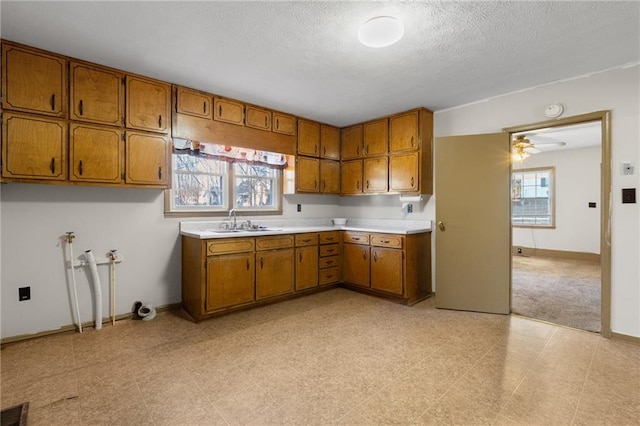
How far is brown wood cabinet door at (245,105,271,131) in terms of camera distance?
3.91 m

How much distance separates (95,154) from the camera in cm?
286

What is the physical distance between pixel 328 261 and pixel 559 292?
3.22 meters

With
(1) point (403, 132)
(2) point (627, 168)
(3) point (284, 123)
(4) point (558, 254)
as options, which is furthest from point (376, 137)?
(4) point (558, 254)

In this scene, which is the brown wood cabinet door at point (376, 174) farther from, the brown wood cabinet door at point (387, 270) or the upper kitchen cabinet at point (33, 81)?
the upper kitchen cabinet at point (33, 81)

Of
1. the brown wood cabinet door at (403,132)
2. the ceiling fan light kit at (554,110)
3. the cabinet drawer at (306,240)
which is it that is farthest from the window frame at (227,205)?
the ceiling fan light kit at (554,110)

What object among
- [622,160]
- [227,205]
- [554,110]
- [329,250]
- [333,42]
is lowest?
[329,250]

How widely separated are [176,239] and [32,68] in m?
1.97

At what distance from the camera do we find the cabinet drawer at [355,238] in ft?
14.0

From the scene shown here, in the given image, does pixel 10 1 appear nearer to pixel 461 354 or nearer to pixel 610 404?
pixel 461 354

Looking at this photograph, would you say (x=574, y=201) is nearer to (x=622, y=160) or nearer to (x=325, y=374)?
(x=622, y=160)

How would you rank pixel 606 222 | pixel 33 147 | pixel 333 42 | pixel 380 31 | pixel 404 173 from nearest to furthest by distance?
pixel 380 31
pixel 333 42
pixel 33 147
pixel 606 222
pixel 404 173

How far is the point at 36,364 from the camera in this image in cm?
235

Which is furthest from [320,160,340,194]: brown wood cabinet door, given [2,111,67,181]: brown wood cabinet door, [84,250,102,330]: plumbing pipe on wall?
[2,111,67,181]: brown wood cabinet door

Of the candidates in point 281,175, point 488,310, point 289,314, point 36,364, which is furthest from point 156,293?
point 488,310
